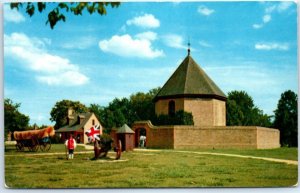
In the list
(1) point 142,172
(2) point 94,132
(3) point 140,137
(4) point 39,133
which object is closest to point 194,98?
(3) point 140,137

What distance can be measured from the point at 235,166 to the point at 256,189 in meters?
1.02

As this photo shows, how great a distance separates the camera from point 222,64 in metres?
11.7

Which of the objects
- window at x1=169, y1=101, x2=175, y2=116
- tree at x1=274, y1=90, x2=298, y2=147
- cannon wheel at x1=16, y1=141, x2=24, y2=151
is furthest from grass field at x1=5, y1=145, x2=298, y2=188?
window at x1=169, y1=101, x2=175, y2=116

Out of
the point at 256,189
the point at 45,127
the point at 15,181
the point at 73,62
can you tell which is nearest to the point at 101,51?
the point at 73,62

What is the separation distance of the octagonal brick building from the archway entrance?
33.9 inches

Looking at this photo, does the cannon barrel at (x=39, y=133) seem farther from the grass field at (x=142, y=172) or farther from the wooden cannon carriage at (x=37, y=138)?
the grass field at (x=142, y=172)

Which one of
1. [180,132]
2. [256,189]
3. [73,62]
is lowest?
[256,189]

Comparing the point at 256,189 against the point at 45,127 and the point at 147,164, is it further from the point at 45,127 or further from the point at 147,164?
the point at 45,127

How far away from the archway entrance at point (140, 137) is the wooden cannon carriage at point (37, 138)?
7.12 feet

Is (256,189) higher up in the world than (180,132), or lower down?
lower down

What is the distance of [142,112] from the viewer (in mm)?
13141

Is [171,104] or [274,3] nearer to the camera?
[274,3]

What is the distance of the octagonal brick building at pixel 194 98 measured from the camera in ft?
43.1

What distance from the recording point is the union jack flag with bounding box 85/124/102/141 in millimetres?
12133
